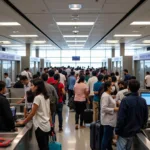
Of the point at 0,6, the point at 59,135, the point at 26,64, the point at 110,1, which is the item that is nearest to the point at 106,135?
the point at 59,135

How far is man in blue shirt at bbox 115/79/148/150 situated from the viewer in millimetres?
3355

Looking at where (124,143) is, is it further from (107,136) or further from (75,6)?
(75,6)

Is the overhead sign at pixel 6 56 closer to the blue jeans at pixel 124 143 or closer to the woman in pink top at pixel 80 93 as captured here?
the woman in pink top at pixel 80 93

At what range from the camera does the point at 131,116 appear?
133 inches

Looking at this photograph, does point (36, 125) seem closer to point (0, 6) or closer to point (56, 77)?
point (56, 77)

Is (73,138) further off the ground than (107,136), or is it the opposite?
(107,136)

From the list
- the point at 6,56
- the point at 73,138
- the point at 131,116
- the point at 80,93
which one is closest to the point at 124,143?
the point at 131,116

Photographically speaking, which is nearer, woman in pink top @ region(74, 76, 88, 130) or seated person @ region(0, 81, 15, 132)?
seated person @ region(0, 81, 15, 132)

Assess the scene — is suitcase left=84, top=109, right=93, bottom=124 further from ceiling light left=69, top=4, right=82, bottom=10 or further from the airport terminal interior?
ceiling light left=69, top=4, right=82, bottom=10

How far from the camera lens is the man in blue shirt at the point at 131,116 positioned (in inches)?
132

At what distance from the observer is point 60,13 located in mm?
8531

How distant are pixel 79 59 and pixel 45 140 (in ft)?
86.3

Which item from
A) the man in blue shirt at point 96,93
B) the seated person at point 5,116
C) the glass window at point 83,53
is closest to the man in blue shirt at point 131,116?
the seated person at point 5,116

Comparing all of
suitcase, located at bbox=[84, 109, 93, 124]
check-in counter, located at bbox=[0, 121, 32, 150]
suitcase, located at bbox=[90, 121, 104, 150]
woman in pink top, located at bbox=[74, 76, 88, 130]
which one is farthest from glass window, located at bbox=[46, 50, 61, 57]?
check-in counter, located at bbox=[0, 121, 32, 150]
